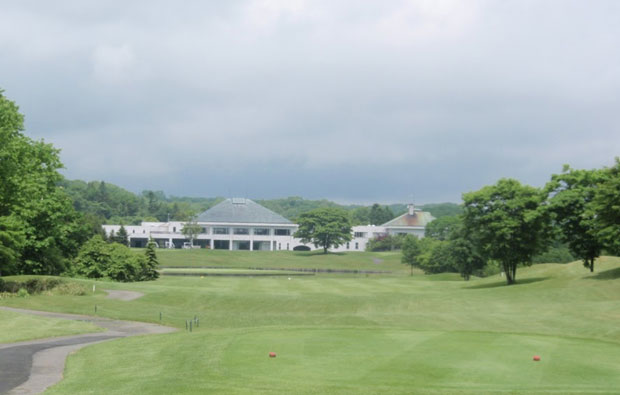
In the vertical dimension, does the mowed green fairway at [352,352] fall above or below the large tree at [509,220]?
below

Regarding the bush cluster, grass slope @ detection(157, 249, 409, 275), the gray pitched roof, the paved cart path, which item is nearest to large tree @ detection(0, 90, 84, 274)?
the bush cluster

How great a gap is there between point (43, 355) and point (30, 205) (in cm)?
2856

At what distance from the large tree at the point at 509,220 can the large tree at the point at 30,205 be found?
3618 centimetres

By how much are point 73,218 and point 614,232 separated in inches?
1785

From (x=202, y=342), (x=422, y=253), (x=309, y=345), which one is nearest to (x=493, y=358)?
(x=309, y=345)

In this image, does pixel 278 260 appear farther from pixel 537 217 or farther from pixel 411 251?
pixel 537 217

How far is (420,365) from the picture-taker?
1981 centimetres

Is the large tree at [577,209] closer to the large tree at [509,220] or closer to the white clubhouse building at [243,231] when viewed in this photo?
the large tree at [509,220]

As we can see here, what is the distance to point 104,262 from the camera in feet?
234

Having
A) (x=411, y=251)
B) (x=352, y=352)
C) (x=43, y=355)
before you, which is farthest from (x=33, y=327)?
(x=411, y=251)

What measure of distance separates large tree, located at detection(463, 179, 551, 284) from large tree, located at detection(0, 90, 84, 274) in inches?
1424

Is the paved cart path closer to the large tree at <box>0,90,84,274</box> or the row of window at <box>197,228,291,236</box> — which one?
the large tree at <box>0,90,84,274</box>

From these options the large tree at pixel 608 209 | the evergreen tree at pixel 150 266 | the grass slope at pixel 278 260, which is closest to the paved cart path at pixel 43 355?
the large tree at pixel 608 209

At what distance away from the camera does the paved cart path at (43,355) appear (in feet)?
62.6
